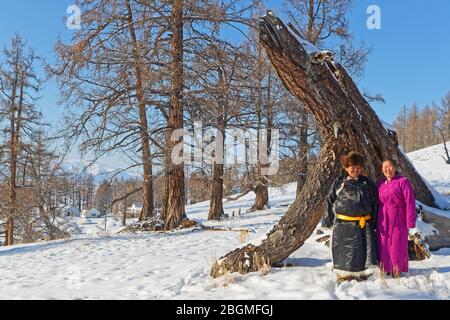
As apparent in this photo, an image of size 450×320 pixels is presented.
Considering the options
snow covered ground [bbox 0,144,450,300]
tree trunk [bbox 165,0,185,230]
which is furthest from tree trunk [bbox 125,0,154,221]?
snow covered ground [bbox 0,144,450,300]

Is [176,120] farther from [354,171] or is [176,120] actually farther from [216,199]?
[354,171]

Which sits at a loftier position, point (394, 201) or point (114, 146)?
point (114, 146)

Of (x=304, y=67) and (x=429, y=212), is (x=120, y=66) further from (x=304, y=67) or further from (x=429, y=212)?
(x=429, y=212)

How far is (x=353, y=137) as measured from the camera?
18.6ft

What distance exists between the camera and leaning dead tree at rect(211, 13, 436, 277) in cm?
532

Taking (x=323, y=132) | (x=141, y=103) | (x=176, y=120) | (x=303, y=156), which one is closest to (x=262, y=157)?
(x=303, y=156)

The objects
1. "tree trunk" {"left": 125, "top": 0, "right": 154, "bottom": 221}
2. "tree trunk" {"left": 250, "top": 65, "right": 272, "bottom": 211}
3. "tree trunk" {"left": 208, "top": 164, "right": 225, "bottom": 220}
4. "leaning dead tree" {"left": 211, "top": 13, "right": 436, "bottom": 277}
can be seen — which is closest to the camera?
"leaning dead tree" {"left": 211, "top": 13, "right": 436, "bottom": 277}

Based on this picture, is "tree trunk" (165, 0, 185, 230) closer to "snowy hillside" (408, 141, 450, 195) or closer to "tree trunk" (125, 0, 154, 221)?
"tree trunk" (125, 0, 154, 221)

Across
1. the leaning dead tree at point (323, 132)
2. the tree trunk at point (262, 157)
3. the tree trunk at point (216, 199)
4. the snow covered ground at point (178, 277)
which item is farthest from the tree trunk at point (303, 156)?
the leaning dead tree at point (323, 132)

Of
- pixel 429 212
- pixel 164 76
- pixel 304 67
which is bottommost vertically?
pixel 429 212

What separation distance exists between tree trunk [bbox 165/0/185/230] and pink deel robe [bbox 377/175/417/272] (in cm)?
733

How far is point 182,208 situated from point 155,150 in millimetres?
2042

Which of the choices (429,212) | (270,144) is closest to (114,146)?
(270,144)

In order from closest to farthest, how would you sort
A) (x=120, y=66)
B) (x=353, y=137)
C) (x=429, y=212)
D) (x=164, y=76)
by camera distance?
(x=353, y=137)
(x=429, y=212)
(x=164, y=76)
(x=120, y=66)
